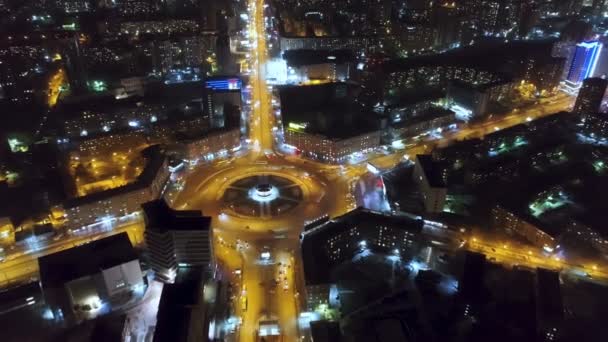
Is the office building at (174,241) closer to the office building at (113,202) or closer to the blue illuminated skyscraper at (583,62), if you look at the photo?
the office building at (113,202)

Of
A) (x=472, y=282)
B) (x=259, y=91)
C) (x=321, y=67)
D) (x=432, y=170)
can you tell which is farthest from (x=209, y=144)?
(x=472, y=282)

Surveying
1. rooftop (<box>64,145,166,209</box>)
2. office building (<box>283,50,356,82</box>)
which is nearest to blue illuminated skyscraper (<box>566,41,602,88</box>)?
office building (<box>283,50,356,82</box>)

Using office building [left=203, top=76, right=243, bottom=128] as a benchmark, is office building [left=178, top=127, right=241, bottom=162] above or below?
below

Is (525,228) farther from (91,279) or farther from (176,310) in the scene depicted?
(91,279)

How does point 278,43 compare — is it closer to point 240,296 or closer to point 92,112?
point 92,112

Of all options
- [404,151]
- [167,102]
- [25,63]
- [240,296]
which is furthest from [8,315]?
[25,63]

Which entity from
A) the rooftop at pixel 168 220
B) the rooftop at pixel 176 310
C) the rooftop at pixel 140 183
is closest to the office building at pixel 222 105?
the rooftop at pixel 140 183

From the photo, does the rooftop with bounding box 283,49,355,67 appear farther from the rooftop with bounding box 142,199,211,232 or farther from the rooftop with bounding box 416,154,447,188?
the rooftop with bounding box 142,199,211,232
